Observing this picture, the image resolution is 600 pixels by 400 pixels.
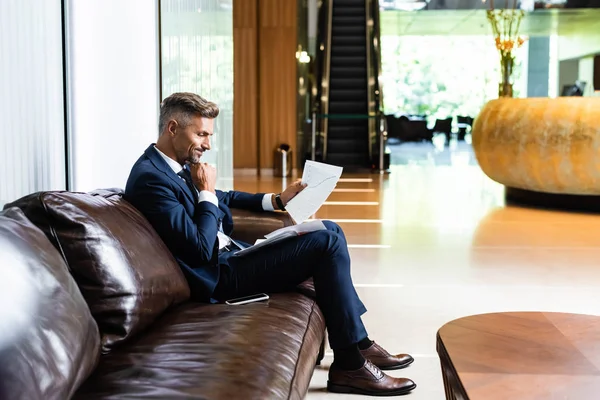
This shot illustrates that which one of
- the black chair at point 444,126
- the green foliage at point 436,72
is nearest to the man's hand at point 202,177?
the black chair at point 444,126

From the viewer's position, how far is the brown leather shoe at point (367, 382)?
10.3 feet

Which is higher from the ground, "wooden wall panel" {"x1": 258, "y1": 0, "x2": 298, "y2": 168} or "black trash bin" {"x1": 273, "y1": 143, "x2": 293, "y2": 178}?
"wooden wall panel" {"x1": 258, "y1": 0, "x2": 298, "y2": 168}

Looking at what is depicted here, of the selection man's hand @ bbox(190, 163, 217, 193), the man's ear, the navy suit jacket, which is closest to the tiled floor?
the navy suit jacket

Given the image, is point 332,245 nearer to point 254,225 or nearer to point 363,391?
point 363,391

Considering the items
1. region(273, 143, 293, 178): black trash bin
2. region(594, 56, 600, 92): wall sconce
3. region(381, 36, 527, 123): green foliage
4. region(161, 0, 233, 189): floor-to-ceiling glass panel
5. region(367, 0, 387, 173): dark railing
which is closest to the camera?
region(161, 0, 233, 189): floor-to-ceiling glass panel

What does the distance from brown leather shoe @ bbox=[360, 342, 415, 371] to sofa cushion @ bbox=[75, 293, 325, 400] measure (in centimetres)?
53

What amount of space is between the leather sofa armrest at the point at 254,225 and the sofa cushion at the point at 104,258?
1.25m

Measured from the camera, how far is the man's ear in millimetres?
3186

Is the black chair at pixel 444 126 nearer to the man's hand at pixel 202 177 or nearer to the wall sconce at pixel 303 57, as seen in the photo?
the wall sconce at pixel 303 57

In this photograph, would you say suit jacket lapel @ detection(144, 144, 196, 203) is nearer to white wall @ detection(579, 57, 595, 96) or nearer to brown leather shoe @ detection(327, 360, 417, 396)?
brown leather shoe @ detection(327, 360, 417, 396)

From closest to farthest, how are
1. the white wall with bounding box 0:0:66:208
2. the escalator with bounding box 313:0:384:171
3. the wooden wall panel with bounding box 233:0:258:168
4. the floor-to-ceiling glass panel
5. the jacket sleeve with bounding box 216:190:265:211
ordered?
1. the white wall with bounding box 0:0:66:208
2. the jacket sleeve with bounding box 216:190:265:211
3. the floor-to-ceiling glass panel
4. the wooden wall panel with bounding box 233:0:258:168
5. the escalator with bounding box 313:0:384:171

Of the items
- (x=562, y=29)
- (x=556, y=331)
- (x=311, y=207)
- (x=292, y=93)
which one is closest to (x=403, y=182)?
(x=292, y=93)

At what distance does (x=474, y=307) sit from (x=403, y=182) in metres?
7.79

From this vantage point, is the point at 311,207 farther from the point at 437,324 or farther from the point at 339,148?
the point at 339,148
